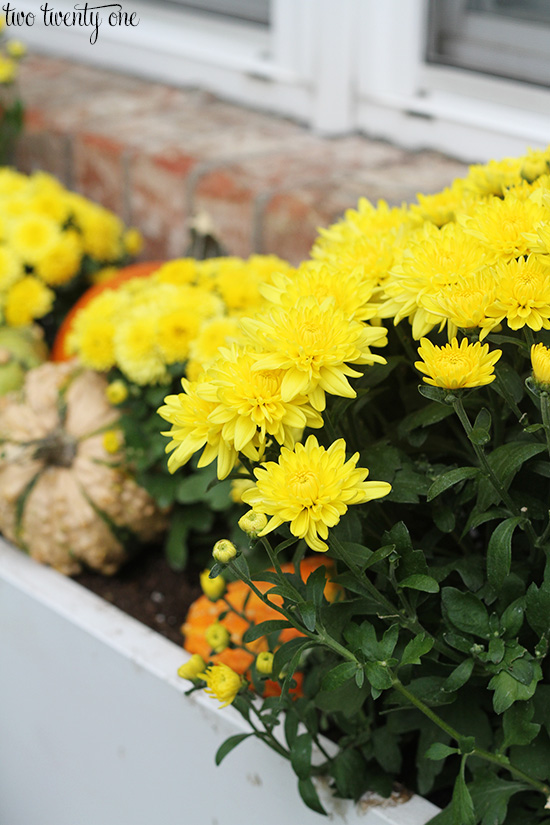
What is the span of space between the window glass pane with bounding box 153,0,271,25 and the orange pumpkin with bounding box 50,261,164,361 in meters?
0.63

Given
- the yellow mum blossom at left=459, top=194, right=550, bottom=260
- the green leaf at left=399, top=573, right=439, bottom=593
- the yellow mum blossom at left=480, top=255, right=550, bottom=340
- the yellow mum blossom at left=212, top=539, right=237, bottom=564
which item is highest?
the yellow mum blossom at left=459, top=194, right=550, bottom=260

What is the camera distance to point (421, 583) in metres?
0.67

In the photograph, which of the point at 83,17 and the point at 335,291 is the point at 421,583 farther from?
the point at 83,17

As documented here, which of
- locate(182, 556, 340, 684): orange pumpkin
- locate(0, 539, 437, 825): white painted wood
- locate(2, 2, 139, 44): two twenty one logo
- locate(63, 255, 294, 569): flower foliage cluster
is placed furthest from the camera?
locate(2, 2, 139, 44): two twenty one logo

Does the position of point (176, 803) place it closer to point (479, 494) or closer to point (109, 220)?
point (479, 494)

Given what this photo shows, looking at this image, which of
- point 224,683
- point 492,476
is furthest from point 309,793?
point 492,476

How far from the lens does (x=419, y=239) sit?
2.40 ft

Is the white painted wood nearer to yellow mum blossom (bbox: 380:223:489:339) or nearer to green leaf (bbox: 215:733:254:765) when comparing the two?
green leaf (bbox: 215:733:254:765)

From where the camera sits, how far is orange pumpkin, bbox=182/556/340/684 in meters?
1.03

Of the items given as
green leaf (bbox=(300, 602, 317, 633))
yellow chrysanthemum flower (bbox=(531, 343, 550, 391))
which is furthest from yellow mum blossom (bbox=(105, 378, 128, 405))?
yellow chrysanthemum flower (bbox=(531, 343, 550, 391))

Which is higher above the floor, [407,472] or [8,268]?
[407,472]

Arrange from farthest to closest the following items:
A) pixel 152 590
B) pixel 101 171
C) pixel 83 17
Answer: pixel 83 17, pixel 101 171, pixel 152 590

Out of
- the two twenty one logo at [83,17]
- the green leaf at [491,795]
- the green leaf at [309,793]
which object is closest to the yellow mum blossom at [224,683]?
the green leaf at [309,793]

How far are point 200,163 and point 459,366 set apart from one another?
116cm
